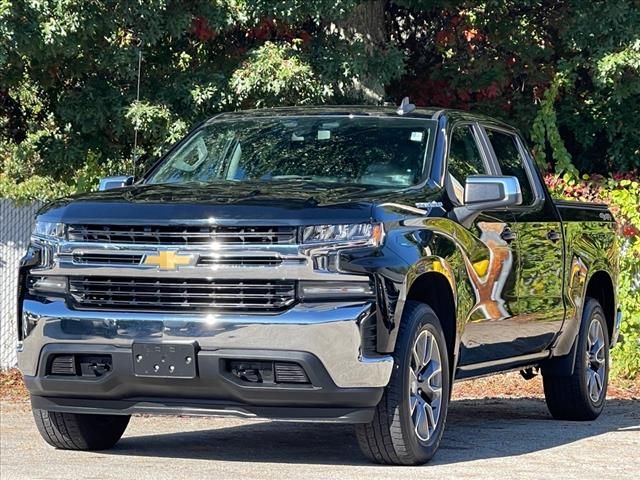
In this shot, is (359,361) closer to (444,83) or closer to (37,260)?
(37,260)

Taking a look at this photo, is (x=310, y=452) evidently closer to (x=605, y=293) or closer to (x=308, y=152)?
(x=308, y=152)

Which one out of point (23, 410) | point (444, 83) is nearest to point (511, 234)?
point (23, 410)

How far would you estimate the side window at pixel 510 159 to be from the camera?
1067 cm

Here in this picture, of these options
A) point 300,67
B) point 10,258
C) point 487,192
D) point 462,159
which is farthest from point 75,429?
point 300,67

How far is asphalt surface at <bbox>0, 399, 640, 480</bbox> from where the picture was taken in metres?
8.38

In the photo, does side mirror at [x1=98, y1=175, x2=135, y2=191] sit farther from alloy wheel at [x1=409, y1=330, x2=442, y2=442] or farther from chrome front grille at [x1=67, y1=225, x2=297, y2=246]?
alloy wheel at [x1=409, y1=330, x2=442, y2=442]

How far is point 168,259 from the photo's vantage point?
8.28 m

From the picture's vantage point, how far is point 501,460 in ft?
29.5

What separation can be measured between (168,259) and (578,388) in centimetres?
403

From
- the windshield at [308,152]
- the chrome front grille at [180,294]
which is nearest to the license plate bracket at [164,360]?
the chrome front grille at [180,294]

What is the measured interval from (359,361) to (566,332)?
10.8 feet

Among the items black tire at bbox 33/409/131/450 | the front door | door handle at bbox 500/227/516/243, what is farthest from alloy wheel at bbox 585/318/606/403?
black tire at bbox 33/409/131/450

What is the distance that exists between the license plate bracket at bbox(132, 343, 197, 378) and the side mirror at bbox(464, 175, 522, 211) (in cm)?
199

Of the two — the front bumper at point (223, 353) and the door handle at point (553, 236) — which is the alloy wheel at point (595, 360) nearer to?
the door handle at point (553, 236)
